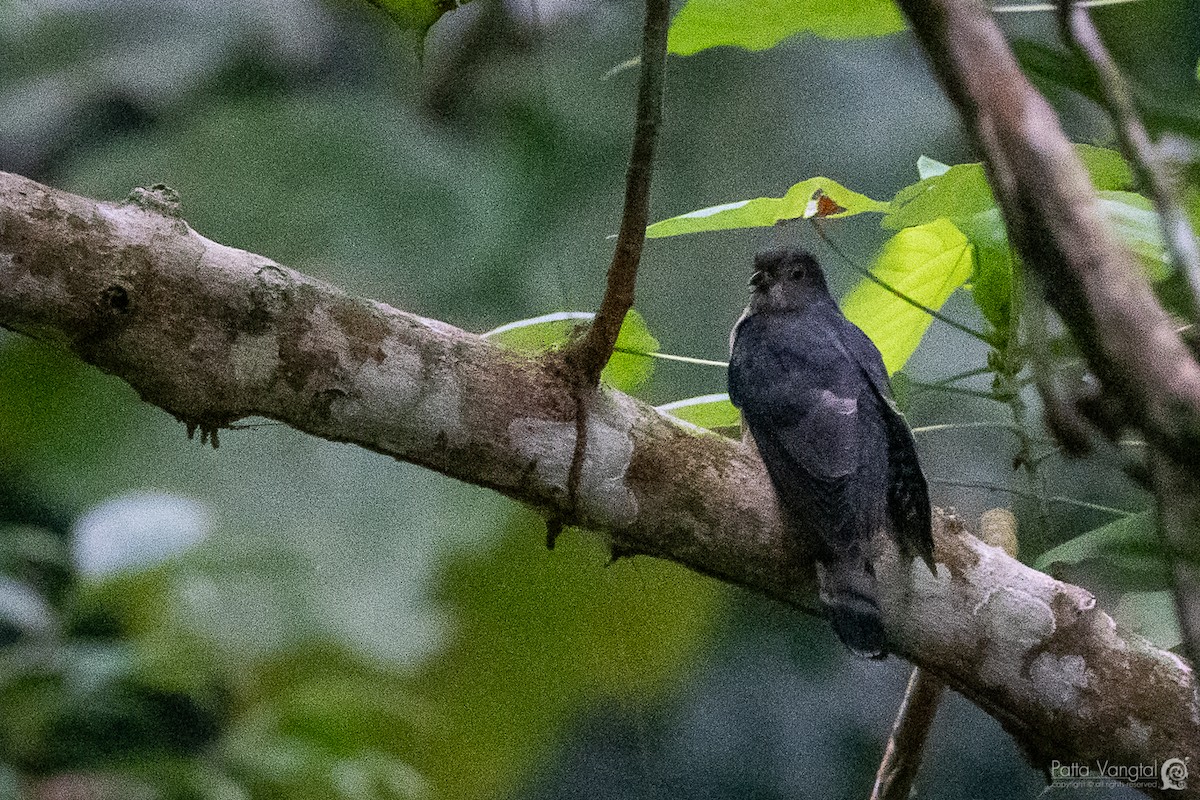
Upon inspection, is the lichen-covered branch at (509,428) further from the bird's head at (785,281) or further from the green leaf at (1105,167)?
the green leaf at (1105,167)

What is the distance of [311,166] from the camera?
1.75 m

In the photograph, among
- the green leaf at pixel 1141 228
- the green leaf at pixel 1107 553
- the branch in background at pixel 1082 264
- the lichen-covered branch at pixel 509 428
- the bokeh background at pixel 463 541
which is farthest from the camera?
the bokeh background at pixel 463 541

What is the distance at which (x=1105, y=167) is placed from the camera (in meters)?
0.87

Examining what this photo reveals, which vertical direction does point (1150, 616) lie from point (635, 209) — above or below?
below

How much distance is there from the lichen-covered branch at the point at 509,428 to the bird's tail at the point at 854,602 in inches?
1.6

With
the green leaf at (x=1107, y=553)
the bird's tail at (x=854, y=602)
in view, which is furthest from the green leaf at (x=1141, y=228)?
the bird's tail at (x=854, y=602)

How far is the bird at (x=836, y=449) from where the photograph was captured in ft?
3.43

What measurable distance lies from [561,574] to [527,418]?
0.32 metres

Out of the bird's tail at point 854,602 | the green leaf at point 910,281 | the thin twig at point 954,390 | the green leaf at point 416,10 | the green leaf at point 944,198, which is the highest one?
the green leaf at point 910,281

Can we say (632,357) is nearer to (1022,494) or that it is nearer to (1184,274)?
(1022,494)

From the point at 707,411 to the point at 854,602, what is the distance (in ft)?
0.87

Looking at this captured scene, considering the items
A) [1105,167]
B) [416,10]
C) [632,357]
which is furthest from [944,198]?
[416,10]

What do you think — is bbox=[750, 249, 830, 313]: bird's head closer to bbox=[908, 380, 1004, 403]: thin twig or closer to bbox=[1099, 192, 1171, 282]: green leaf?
bbox=[908, 380, 1004, 403]: thin twig

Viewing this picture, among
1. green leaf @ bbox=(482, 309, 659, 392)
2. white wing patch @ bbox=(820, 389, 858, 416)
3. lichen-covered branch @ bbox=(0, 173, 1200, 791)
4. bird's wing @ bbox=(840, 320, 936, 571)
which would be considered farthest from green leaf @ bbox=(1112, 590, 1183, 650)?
green leaf @ bbox=(482, 309, 659, 392)
